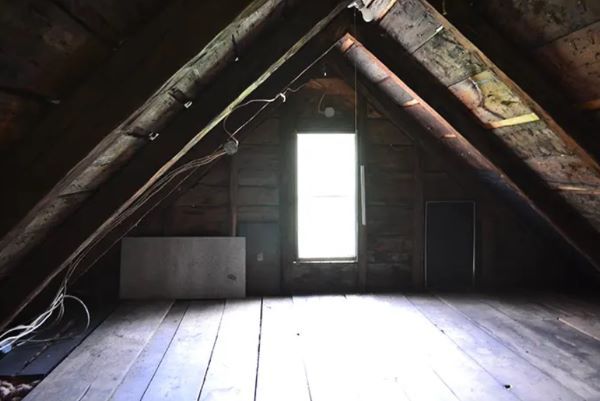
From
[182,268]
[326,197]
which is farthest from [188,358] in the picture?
[326,197]

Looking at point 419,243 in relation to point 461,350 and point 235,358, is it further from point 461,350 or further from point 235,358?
point 235,358

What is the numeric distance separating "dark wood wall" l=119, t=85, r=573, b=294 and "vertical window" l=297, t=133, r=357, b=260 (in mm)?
123

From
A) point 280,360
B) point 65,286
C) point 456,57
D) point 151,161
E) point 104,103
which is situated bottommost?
point 280,360

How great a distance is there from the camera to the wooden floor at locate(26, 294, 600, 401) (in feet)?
7.71

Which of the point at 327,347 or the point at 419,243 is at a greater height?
the point at 419,243

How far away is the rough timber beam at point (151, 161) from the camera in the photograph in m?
2.24

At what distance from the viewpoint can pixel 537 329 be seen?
10.7 ft

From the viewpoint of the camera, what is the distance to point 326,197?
4355 mm

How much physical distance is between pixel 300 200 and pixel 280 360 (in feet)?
6.02

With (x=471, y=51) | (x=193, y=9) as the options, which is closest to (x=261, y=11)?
(x=193, y=9)

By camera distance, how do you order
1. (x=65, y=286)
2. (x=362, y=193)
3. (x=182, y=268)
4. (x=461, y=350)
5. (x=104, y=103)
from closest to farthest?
(x=104, y=103) → (x=461, y=350) → (x=65, y=286) → (x=182, y=268) → (x=362, y=193)

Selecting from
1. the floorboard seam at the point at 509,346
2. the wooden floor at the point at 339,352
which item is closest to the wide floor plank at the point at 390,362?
the wooden floor at the point at 339,352

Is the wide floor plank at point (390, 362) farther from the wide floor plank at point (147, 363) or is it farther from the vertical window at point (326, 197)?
the wide floor plank at point (147, 363)

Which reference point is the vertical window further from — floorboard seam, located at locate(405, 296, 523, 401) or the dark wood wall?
floorboard seam, located at locate(405, 296, 523, 401)
